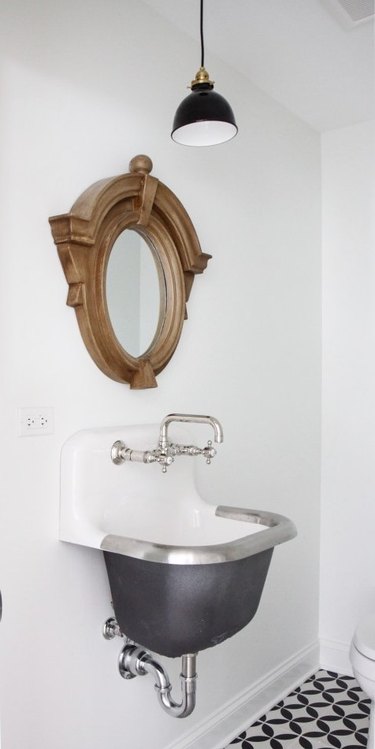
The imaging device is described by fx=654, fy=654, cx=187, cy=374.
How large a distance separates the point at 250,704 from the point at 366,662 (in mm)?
626

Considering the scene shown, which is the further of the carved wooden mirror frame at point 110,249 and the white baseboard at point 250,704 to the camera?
the white baseboard at point 250,704

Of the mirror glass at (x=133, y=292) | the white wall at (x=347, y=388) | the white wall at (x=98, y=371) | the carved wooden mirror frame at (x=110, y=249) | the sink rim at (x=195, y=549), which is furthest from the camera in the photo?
the white wall at (x=347, y=388)

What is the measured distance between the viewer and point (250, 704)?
254cm

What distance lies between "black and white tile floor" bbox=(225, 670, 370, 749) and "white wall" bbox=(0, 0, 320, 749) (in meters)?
0.15

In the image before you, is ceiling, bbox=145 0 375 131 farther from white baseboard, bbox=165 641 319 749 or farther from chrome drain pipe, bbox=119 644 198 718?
white baseboard, bbox=165 641 319 749

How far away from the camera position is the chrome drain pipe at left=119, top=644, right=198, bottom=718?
1.81 m

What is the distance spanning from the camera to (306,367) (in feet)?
9.84

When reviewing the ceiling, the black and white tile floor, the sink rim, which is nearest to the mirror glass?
the sink rim

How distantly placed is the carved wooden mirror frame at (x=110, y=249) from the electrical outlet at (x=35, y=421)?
9.2 inches

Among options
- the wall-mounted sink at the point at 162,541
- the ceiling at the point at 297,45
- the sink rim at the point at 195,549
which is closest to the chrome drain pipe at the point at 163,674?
the wall-mounted sink at the point at 162,541

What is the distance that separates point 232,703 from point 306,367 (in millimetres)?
1429

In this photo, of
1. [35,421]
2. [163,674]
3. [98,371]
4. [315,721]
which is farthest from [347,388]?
[35,421]

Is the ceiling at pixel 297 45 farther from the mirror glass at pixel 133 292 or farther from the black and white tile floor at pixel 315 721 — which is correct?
the black and white tile floor at pixel 315 721

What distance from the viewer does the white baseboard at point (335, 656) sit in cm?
298
